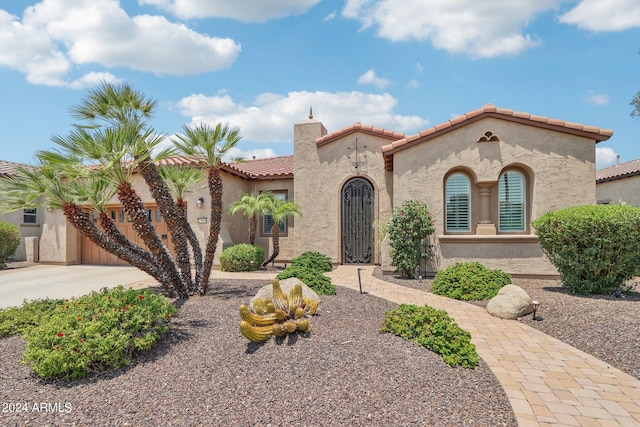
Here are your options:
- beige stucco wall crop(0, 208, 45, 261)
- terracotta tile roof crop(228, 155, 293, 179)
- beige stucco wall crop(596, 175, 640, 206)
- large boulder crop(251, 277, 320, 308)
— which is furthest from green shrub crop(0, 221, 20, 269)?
beige stucco wall crop(596, 175, 640, 206)

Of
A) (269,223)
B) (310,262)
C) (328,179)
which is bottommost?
(310,262)

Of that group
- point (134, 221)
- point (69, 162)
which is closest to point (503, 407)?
point (134, 221)

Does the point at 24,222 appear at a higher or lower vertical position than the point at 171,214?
lower

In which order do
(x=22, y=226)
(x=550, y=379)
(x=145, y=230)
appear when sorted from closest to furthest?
(x=550, y=379) → (x=145, y=230) → (x=22, y=226)

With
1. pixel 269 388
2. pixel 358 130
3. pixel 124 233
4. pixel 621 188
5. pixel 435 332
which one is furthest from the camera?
pixel 621 188

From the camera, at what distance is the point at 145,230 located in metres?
6.37

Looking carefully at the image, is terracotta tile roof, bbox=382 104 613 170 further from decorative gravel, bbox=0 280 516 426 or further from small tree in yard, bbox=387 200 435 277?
decorative gravel, bbox=0 280 516 426

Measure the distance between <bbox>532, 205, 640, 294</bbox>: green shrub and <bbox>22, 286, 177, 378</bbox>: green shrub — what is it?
8.33 m

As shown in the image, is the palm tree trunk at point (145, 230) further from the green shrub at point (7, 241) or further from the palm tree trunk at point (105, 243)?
the green shrub at point (7, 241)

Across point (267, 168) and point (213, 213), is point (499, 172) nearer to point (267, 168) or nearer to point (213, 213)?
point (213, 213)

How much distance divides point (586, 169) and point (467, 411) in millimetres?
9638

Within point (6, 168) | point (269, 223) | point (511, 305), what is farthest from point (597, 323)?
point (6, 168)

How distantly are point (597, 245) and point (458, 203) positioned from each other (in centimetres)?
396

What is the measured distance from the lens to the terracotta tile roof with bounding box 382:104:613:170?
30.9 ft
